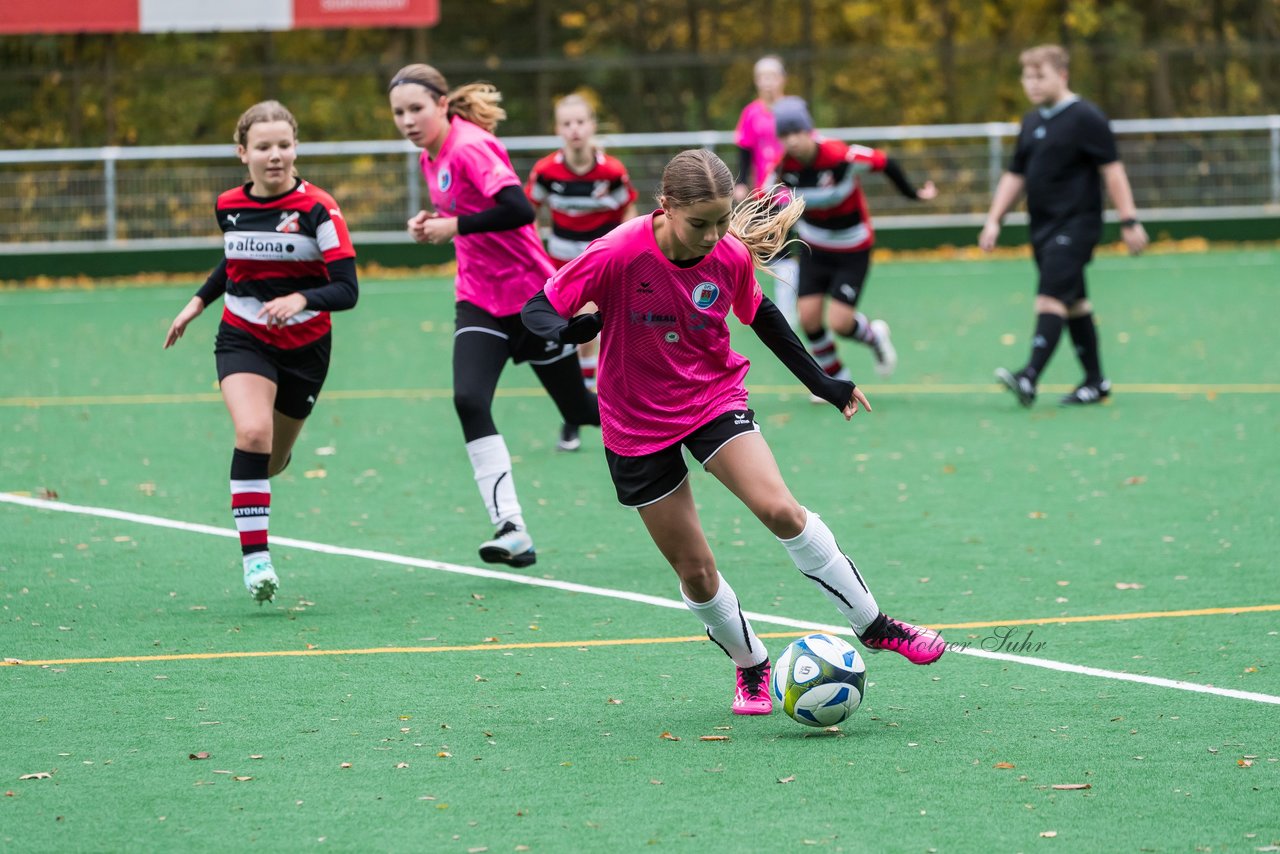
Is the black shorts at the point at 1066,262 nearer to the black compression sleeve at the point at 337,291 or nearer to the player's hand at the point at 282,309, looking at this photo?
the black compression sleeve at the point at 337,291

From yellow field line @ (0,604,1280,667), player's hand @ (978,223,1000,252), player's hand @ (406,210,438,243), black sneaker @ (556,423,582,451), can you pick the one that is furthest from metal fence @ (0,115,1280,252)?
yellow field line @ (0,604,1280,667)

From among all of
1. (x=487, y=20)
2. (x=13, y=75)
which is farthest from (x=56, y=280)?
(x=487, y=20)

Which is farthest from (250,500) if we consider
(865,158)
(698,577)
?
(865,158)

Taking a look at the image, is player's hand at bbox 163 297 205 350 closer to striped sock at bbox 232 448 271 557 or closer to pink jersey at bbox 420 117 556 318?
striped sock at bbox 232 448 271 557

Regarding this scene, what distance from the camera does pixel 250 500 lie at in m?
6.79

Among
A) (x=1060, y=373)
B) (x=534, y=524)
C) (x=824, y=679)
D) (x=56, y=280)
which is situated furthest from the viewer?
(x=56, y=280)

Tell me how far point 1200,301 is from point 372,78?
13187 millimetres

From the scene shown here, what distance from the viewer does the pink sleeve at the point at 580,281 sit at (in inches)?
204

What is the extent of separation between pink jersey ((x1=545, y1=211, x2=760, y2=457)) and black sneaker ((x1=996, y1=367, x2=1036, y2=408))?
637cm

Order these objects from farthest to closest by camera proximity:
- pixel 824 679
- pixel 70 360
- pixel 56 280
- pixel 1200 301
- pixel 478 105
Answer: pixel 56 280 → pixel 1200 301 → pixel 70 360 → pixel 478 105 → pixel 824 679

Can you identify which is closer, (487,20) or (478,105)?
(478,105)

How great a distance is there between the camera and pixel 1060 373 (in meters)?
13.4

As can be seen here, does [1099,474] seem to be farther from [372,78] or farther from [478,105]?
[372,78]

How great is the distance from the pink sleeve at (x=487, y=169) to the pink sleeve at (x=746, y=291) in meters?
2.34
